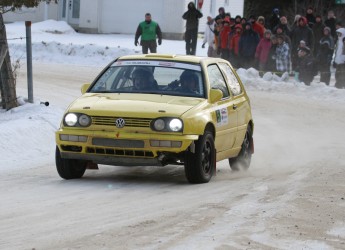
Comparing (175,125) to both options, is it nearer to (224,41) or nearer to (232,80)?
(232,80)

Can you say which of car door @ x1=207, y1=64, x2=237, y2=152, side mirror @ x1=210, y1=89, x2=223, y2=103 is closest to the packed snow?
car door @ x1=207, y1=64, x2=237, y2=152

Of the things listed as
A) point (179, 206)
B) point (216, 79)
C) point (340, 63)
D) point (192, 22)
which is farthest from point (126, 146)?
point (192, 22)

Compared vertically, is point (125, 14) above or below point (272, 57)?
below

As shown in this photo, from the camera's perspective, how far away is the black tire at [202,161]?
1162 centimetres

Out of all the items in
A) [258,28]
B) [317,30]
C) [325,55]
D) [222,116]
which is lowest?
[325,55]

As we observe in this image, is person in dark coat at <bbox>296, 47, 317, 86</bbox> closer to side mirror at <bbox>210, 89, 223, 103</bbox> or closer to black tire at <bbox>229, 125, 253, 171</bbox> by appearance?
black tire at <bbox>229, 125, 253, 171</bbox>

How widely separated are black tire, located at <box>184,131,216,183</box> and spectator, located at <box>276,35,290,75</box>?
1659 centimetres

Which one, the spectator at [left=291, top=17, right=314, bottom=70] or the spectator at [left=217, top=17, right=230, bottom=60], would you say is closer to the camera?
the spectator at [left=291, top=17, right=314, bottom=70]

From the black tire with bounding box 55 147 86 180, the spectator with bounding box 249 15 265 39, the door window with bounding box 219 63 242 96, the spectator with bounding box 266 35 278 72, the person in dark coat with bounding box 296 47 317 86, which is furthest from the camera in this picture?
the spectator with bounding box 249 15 265 39

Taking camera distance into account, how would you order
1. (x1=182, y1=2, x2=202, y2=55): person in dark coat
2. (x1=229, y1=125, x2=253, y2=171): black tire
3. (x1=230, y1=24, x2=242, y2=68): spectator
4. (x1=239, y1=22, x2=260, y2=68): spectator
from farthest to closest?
(x1=182, y1=2, x2=202, y2=55): person in dark coat, (x1=230, y1=24, x2=242, y2=68): spectator, (x1=239, y1=22, x2=260, y2=68): spectator, (x1=229, y1=125, x2=253, y2=171): black tire

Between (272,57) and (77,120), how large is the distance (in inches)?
708

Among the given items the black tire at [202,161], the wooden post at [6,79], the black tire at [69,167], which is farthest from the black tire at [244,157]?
the wooden post at [6,79]

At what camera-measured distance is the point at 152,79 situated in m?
12.7

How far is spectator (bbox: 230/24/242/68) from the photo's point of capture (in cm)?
3059
